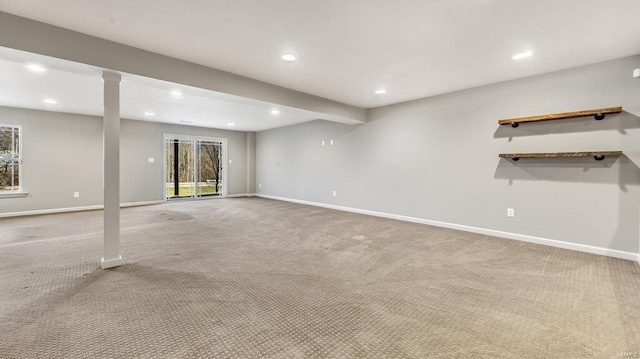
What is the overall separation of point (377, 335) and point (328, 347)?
36 cm

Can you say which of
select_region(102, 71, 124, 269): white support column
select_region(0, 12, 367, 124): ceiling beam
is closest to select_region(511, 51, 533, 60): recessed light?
select_region(0, 12, 367, 124): ceiling beam

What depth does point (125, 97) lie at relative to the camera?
5164 millimetres

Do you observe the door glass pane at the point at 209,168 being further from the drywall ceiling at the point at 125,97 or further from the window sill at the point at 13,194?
the window sill at the point at 13,194

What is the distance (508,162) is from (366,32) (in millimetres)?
3188

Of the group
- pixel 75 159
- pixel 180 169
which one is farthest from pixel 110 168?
pixel 180 169

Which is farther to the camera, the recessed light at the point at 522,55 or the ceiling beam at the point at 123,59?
the recessed light at the point at 522,55

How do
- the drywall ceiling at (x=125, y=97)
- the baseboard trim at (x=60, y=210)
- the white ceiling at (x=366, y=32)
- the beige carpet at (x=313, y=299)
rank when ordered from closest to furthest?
the beige carpet at (x=313, y=299)
the white ceiling at (x=366, y=32)
the drywall ceiling at (x=125, y=97)
the baseboard trim at (x=60, y=210)

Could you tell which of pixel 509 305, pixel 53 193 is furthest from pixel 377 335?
A: pixel 53 193

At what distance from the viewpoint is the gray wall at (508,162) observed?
11.4 feet

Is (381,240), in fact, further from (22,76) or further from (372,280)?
(22,76)

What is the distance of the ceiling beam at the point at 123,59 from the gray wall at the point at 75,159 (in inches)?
209

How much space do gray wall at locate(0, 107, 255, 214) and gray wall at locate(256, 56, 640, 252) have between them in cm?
548

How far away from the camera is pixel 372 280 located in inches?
109

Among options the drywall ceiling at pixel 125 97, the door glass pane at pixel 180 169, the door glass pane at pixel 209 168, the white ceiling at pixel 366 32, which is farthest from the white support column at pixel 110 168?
the door glass pane at pixel 209 168
